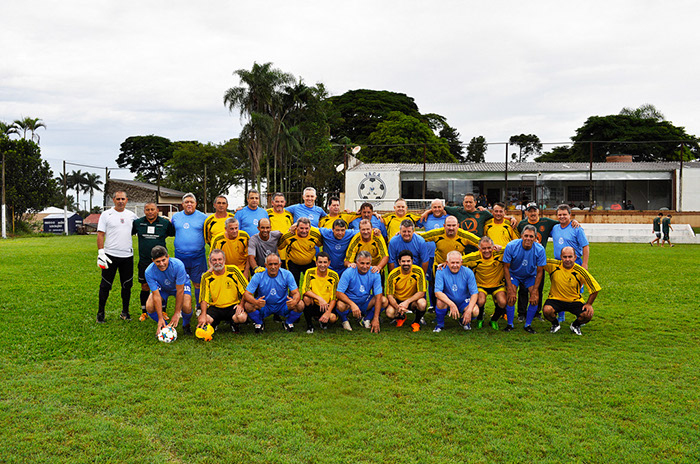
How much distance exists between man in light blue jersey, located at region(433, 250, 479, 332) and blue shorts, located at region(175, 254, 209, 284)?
3.22 m

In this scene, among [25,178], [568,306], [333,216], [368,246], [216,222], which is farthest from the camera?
[25,178]

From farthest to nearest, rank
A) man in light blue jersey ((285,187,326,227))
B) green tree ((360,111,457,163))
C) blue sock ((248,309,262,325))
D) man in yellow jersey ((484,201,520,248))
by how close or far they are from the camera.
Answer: green tree ((360,111,457,163)) < man in light blue jersey ((285,187,326,227)) < man in yellow jersey ((484,201,520,248)) < blue sock ((248,309,262,325))

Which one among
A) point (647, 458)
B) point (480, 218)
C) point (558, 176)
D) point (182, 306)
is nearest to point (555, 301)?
point (480, 218)

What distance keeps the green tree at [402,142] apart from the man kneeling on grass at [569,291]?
2964 centimetres

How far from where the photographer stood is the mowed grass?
3.37 metres

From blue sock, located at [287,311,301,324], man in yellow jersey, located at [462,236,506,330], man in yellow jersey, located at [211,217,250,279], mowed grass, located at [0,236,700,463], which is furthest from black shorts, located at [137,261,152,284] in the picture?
man in yellow jersey, located at [462,236,506,330]

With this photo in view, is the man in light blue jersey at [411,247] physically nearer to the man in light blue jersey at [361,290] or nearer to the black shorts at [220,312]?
the man in light blue jersey at [361,290]

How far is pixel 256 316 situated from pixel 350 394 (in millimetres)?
2435

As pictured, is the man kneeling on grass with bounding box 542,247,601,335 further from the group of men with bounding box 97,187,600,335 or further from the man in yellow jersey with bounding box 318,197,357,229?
the man in yellow jersey with bounding box 318,197,357,229

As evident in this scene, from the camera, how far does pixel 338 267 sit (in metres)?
7.21

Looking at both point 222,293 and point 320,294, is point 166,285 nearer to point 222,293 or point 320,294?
point 222,293

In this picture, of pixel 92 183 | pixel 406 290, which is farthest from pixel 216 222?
pixel 92 183

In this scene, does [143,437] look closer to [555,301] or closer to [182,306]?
[182,306]

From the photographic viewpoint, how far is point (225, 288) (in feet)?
20.5
